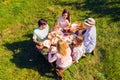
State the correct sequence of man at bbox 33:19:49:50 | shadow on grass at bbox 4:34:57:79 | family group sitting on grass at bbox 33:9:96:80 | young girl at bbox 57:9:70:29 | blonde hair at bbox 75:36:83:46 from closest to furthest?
family group sitting on grass at bbox 33:9:96:80
blonde hair at bbox 75:36:83:46
man at bbox 33:19:49:50
shadow on grass at bbox 4:34:57:79
young girl at bbox 57:9:70:29

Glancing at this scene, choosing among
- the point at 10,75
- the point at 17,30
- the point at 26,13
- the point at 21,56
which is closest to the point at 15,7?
the point at 26,13

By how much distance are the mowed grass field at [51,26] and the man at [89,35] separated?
0.52 metres

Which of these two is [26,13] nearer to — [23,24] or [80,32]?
[23,24]

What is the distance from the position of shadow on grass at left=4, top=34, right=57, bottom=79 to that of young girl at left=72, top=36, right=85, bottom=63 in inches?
41.5

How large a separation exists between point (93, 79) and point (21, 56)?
3.06 meters

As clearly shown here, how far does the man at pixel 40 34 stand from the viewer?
1231 cm

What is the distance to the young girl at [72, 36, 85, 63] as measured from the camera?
12.0m

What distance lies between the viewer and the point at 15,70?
12492 millimetres

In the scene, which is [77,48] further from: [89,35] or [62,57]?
[62,57]

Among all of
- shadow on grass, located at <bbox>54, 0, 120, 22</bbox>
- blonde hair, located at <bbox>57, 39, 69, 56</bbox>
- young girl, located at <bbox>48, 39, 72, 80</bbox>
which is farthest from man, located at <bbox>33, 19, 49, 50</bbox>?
shadow on grass, located at <bbox>54, 0, 120, 22</bbox>

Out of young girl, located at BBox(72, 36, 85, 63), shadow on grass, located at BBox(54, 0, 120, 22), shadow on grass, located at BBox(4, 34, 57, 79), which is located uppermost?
shadow on grass, located at BBox(54, 0, 120, 22)

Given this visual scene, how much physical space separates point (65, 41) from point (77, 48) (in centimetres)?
66

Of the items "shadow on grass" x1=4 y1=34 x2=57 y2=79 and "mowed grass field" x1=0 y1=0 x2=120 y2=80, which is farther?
"shadow on grass" x1=4 y1=34 x2=57 y2=79

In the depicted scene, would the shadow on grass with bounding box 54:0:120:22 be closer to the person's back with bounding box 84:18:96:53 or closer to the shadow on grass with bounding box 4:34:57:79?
the person's back with bounding box 84:18:96:53
